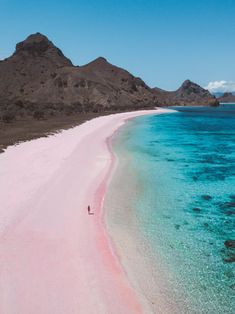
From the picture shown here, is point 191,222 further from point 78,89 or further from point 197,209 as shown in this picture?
point 78,89

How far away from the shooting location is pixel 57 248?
11.7 m

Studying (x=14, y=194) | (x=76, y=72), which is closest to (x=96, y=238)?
(x=14, y=194)

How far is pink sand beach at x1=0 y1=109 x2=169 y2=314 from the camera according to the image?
29.3 feet

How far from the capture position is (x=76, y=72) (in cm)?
16262

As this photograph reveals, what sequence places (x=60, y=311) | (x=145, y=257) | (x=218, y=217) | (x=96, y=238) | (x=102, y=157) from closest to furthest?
(x=60, y=311)
(x=145, y=257)
(x=96, y=238)
(x=218, y=217)
(x=102, y=157)

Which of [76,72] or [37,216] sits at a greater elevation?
[76,72]

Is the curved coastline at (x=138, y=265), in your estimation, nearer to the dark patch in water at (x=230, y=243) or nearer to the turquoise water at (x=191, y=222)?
the turquoise water at (x=191, y=222)

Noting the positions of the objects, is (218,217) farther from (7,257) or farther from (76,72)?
(76,72)

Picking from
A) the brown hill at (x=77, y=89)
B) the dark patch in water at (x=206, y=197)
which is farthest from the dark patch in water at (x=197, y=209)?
the brown hill at (x=77, y=89)

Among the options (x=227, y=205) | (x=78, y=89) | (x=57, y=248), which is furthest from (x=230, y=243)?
(x=78, y=89)

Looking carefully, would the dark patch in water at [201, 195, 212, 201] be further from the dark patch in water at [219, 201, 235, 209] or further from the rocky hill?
the rocky hill

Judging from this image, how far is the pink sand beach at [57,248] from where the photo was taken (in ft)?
29.3

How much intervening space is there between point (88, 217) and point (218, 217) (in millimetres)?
5414

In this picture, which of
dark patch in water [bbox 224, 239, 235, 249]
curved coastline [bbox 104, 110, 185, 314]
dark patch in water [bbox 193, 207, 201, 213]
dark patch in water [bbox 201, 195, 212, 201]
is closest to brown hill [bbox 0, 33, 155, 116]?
dark patch in water [bbox 201, 195, 212, 201]
